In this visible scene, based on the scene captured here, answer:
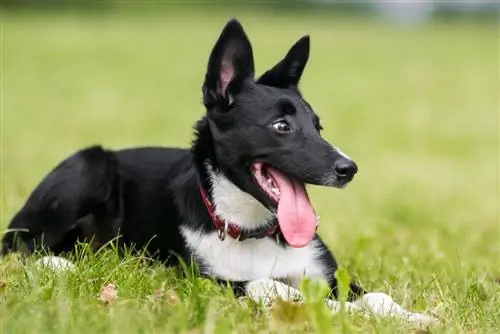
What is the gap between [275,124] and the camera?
14.7ft

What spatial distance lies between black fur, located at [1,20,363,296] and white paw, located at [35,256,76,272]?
0.44 metres

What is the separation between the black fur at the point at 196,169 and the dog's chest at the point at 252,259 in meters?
0.07

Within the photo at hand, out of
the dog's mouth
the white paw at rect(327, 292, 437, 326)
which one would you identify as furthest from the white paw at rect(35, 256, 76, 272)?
the white paw at rect(327, 292, 437, 326)

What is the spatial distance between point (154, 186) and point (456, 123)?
10660 mm

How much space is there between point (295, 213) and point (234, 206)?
16.7 inches

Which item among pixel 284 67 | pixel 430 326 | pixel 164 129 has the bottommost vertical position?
pixel 164 129

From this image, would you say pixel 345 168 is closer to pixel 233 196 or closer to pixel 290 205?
pixel 290 205

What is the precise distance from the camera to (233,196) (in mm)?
4668

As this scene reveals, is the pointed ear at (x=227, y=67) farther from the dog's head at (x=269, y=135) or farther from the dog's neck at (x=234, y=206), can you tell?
the dog's neck at (x=234, y=206)

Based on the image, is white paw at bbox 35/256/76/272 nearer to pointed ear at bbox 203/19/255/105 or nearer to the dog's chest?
the dog's chest

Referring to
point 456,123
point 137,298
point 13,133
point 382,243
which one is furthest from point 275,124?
point 456,123

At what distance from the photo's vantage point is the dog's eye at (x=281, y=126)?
4445 mm

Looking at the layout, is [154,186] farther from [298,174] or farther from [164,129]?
[164,129]

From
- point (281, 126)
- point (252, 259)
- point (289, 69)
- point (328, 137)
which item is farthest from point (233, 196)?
point (328, 137)
